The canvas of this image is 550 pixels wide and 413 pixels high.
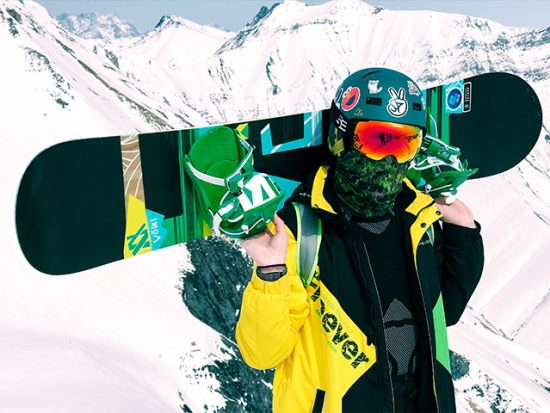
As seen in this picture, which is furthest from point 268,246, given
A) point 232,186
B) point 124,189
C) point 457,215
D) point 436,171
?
point 124,189

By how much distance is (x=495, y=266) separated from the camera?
11962 centimetres

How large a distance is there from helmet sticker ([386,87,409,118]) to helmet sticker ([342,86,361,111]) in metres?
0.20

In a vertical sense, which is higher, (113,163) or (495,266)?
(113,163)

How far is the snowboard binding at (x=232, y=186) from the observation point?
257 centimetres

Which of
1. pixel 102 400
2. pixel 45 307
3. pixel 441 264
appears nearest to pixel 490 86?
pixel 441 264

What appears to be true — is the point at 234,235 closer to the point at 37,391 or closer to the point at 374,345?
the point at 374,345

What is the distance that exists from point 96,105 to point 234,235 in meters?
22.8

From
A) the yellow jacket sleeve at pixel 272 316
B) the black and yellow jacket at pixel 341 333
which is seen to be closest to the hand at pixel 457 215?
the black and yellow jacket at pixel 341 333

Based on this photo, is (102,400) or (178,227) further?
(102,400)

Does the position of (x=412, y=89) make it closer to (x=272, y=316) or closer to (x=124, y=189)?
(x=272, y=316)

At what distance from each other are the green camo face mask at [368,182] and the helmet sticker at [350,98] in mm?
312

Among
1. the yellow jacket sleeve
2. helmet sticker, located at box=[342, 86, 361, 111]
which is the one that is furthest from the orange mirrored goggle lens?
the yellow jacket sleeve

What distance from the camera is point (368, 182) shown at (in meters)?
2.92

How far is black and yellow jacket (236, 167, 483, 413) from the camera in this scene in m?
2.71
